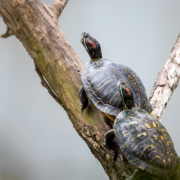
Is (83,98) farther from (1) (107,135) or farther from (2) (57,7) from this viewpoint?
(2) (57,7)

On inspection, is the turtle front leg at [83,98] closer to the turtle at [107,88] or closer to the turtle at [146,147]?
the turtle at [107,88]

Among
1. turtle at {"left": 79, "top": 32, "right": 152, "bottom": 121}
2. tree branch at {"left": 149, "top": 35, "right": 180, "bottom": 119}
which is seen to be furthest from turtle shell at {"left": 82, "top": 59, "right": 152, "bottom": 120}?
tree branch at {"left": 149, "top": 35, "right": 180, "bottom": 119}

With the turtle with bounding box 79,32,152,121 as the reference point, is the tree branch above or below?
below

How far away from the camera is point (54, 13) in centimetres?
239

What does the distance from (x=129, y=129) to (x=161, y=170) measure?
0.32 m

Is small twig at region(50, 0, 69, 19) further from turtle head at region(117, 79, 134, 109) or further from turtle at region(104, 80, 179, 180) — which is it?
turtle at region(104, 80, 179, 180)

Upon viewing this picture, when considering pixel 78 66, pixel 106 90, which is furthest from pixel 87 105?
pixel 78 66

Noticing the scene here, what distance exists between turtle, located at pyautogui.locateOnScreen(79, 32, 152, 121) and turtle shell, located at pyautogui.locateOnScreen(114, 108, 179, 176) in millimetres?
212

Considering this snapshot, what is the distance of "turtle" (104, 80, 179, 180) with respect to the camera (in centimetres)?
106

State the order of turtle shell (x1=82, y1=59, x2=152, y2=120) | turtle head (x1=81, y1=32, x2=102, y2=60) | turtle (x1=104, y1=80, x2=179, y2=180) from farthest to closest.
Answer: turtle head (x1=81, y1=32, x2=102, y2=60)
turtle shell (x1=82, y1=59, x2=152, y2=120)
turtle (x1=104, y1=80, x2=179, y2=180)

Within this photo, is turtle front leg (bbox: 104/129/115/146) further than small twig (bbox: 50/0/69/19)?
No

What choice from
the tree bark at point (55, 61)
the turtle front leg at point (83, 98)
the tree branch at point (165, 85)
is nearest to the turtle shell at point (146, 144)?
the tree bark at point (55, 61)

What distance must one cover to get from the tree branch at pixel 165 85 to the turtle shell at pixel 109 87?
1.86 feet

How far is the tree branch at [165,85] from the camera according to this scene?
211 cm
